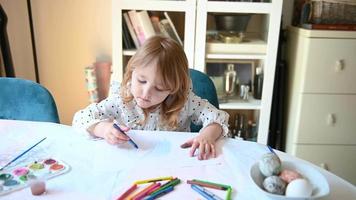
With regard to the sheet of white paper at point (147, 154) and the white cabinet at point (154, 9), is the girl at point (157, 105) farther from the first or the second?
the white cabinet at point (154, 9)

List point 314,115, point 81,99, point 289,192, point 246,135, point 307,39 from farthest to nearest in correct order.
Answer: point 81,99 < point 246,135 < point 314,115 < point 307,39 < point 289,192

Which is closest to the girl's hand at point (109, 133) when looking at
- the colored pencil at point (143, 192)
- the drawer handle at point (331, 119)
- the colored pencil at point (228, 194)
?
the colored pencil at point (143, 192)

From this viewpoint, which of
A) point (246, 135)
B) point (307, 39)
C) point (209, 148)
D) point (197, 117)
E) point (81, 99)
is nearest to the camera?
point (209, 148)

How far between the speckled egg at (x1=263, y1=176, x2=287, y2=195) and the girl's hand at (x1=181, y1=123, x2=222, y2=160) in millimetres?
212

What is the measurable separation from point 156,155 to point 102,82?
142 cm

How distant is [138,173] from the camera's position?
2.45 feet

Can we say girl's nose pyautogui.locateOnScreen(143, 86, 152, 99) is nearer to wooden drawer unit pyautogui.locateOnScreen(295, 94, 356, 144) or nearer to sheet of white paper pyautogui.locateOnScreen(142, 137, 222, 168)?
sheet of white paper pyautogui.locateOnScreen(142, 137, 222, 168)

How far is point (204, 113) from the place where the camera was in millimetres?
1098

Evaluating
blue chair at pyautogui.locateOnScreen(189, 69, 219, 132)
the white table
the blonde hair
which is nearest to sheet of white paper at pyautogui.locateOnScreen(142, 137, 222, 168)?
the white table

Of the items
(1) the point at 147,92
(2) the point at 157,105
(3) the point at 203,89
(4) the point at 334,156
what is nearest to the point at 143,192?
(1) the point at 147,92

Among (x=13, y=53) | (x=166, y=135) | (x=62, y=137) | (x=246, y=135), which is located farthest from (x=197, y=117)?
(x=13, y=53)

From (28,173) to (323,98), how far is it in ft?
5.05

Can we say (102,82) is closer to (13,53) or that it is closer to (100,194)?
(13,53)

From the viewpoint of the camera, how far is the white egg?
60 centimetres
